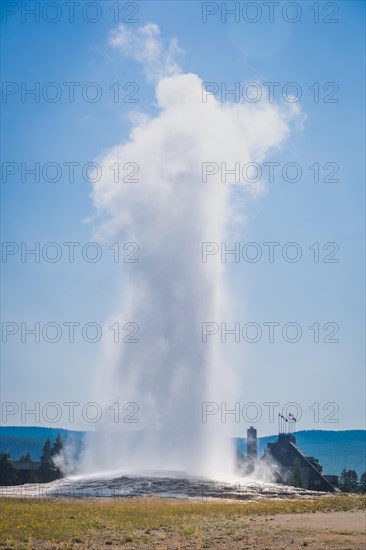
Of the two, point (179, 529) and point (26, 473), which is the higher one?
point (179, 529)

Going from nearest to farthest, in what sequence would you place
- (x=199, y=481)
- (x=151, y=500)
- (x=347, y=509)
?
(x=347, y=509) → (x=151, y=500) → (x=199, y=481)

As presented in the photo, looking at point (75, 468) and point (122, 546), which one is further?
point (75, 468)

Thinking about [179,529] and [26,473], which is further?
[26,473]

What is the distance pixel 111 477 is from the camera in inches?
2467

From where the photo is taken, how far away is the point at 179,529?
96.2ft

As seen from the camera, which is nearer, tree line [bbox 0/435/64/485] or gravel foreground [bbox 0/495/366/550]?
gravel foreground [bbox 0/495/366/550]

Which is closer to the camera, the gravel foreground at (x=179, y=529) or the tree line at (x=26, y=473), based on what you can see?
the gravel foreground at (x=179, y=529)

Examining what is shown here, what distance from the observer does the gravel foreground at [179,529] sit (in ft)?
78.2

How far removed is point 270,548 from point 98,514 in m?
14.9

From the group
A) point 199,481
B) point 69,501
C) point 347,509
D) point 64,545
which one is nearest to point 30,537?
point 64,545

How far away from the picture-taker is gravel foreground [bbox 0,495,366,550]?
23844mm

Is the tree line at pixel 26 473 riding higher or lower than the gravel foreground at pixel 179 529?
lower

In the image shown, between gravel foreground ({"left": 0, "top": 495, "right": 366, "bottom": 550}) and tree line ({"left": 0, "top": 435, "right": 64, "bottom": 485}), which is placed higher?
gravel foreground ({"left": 0, "top": 495, "right": 366, "bottom": 550})

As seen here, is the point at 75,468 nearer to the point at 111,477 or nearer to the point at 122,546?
the point at 111,477
